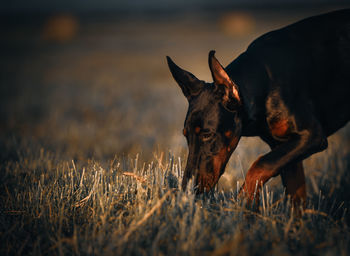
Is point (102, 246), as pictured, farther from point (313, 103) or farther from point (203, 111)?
point (313, 103)

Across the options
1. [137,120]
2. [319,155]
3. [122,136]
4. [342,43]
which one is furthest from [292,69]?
[137,120]

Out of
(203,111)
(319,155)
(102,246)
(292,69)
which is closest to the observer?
(102,246)

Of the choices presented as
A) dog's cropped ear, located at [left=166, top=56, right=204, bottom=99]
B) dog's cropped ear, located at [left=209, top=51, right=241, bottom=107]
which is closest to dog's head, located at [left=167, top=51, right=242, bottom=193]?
dog's cropped ear, located at [left=209, top=51, right=241, bottom=107]

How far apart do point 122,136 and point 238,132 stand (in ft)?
13.0

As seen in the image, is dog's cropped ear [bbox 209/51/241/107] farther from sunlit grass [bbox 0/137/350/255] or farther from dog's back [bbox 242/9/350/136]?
sunlit grass [bbox 0/137/350/255]

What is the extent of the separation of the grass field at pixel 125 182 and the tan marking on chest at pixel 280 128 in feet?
1.48

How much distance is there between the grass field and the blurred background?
2.0 inches

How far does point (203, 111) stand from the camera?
2.73m

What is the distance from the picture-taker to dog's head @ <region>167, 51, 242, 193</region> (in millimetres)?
2672

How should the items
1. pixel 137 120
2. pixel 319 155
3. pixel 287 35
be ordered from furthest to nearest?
pixel 137 120
pixel 319 155
pixel 287 35

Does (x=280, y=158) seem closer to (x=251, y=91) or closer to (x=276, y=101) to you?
(x=276, y=101)

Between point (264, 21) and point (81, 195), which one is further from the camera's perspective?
point (264, 21)

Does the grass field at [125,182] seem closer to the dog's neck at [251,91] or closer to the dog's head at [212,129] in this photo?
the dog's head at [212,129]

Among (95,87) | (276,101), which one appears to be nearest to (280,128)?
(276,101)
